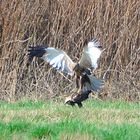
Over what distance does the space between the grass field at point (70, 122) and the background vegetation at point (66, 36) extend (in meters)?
1.77

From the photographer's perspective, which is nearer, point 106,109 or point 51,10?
point 106,109

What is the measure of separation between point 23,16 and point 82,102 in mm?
2783

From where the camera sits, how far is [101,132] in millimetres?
6523

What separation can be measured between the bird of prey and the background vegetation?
2.08 metres

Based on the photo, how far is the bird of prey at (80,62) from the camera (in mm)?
8742

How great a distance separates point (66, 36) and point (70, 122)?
4.68 metres

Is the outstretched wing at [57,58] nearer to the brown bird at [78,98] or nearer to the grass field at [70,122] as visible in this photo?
the brown bird at [78,98]

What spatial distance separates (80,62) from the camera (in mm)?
8906

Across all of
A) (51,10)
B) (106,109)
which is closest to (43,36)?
(51,10)

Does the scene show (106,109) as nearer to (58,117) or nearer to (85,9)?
(58,117)

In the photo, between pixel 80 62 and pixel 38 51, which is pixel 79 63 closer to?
pixel 80 62

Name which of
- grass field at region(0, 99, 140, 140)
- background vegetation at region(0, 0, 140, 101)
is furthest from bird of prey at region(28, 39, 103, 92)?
background vegetation at region(0, 0, 140, 101)

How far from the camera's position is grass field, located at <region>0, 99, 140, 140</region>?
6.44 meters

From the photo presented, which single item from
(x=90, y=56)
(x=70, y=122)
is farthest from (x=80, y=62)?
(x=70, y=122)
